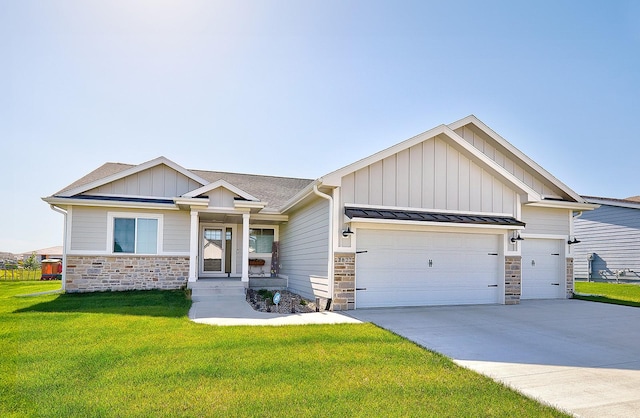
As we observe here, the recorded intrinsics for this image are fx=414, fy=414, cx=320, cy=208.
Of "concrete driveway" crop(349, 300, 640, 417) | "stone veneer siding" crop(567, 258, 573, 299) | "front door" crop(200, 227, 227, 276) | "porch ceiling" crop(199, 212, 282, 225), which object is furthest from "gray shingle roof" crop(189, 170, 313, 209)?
"stone veneer siding" crop(567, 258, 573, 299)

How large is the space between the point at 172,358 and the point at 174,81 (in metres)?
7.21

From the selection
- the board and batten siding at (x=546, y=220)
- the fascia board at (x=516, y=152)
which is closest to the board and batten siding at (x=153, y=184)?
the fascia board at (x=516, y=152)

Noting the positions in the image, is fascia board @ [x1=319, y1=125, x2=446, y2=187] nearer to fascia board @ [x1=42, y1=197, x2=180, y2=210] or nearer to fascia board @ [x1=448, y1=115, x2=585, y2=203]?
fascia board @ [x1=448, y1=115, x2=585, y2=203]

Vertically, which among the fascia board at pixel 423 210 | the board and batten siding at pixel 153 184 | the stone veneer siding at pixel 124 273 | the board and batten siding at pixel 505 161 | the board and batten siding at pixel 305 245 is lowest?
the stone veneer siding at pixel 124 273

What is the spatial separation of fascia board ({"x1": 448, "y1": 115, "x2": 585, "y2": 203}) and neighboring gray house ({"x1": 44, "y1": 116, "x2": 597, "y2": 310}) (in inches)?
1.7

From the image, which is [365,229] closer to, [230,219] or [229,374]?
[229,374]

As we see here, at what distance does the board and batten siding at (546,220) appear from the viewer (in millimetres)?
12602

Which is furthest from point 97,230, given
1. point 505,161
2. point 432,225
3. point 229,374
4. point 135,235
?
point 505,161

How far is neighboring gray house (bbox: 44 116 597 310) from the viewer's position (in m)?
10.0

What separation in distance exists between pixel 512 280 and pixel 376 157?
202 inches

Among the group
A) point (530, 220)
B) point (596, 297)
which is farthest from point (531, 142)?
Result: point (596, 297)

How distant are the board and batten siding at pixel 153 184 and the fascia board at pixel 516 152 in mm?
9096

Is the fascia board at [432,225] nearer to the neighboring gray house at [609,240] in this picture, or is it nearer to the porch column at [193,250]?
the porch column at [193,250]

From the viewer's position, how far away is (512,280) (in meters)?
11.2
